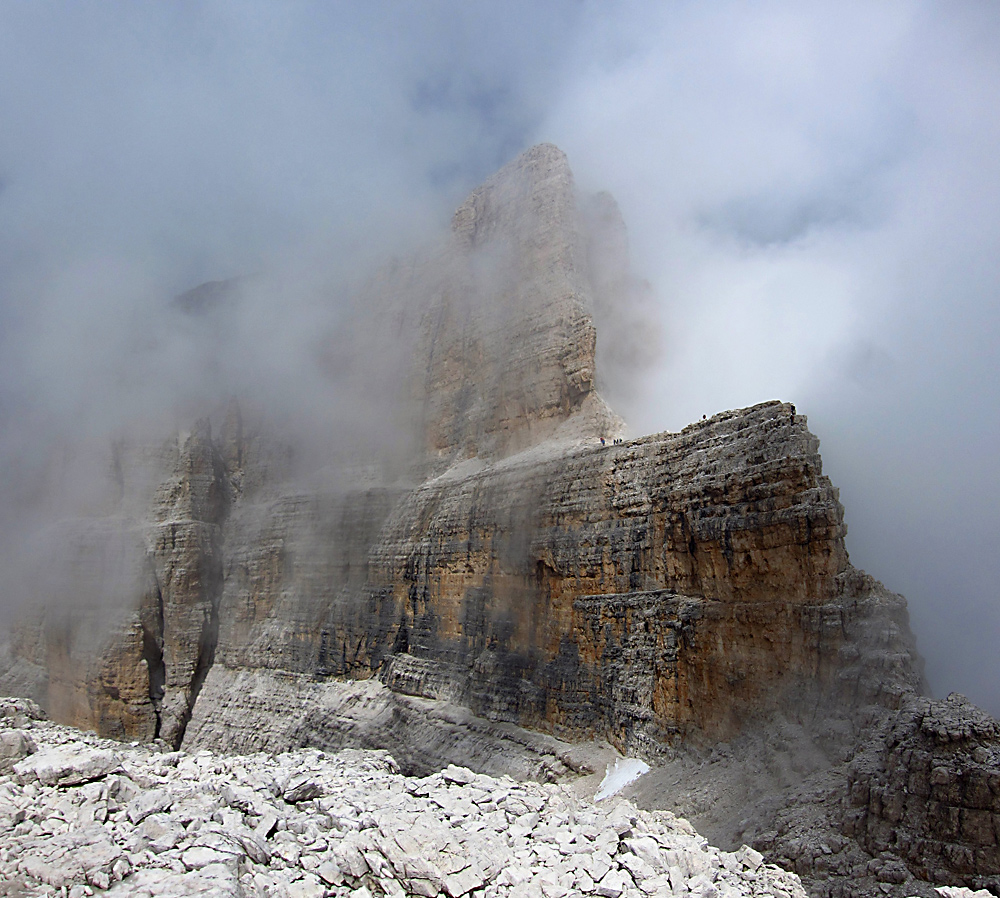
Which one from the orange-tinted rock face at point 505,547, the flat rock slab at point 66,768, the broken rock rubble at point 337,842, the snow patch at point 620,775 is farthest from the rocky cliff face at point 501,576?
the flat rock slab at point 66,768

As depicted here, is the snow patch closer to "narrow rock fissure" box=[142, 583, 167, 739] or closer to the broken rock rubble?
the broken rock rubble

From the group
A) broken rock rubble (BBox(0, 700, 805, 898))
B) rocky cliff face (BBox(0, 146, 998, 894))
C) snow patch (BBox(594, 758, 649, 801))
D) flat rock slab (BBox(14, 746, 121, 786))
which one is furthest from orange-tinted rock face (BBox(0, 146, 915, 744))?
flat rock slab (BBox(14, 746, 121, 786))

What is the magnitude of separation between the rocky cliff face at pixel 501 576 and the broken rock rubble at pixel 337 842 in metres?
2.69

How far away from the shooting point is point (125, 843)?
26.6 feet

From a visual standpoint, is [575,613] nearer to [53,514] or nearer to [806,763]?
[806,763]

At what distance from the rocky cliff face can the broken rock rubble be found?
8.84 feet

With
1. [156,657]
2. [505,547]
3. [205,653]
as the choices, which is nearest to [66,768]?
[505,547]

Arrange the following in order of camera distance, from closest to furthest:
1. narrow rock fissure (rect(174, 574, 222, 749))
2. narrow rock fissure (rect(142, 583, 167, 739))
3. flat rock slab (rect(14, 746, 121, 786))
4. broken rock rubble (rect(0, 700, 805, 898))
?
broken rock rubble (rect(0, 700, 805, 898)) < flat rock slab (rect(14, 746, 121, 786)) < narrow rock fissure (rect(174, 574, 222, 749)) < narrow rock fissure (rect(142, 583, 167, 739))

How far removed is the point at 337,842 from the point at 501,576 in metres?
11.0

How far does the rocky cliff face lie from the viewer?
12.1 m

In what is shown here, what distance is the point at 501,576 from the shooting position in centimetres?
1916

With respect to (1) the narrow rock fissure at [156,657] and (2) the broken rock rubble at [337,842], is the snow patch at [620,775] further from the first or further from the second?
(1) the narrow rock fissure at [156,657]

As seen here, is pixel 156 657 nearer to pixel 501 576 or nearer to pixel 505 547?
pixel 501 576

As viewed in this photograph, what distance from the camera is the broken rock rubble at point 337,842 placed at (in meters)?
7.31
